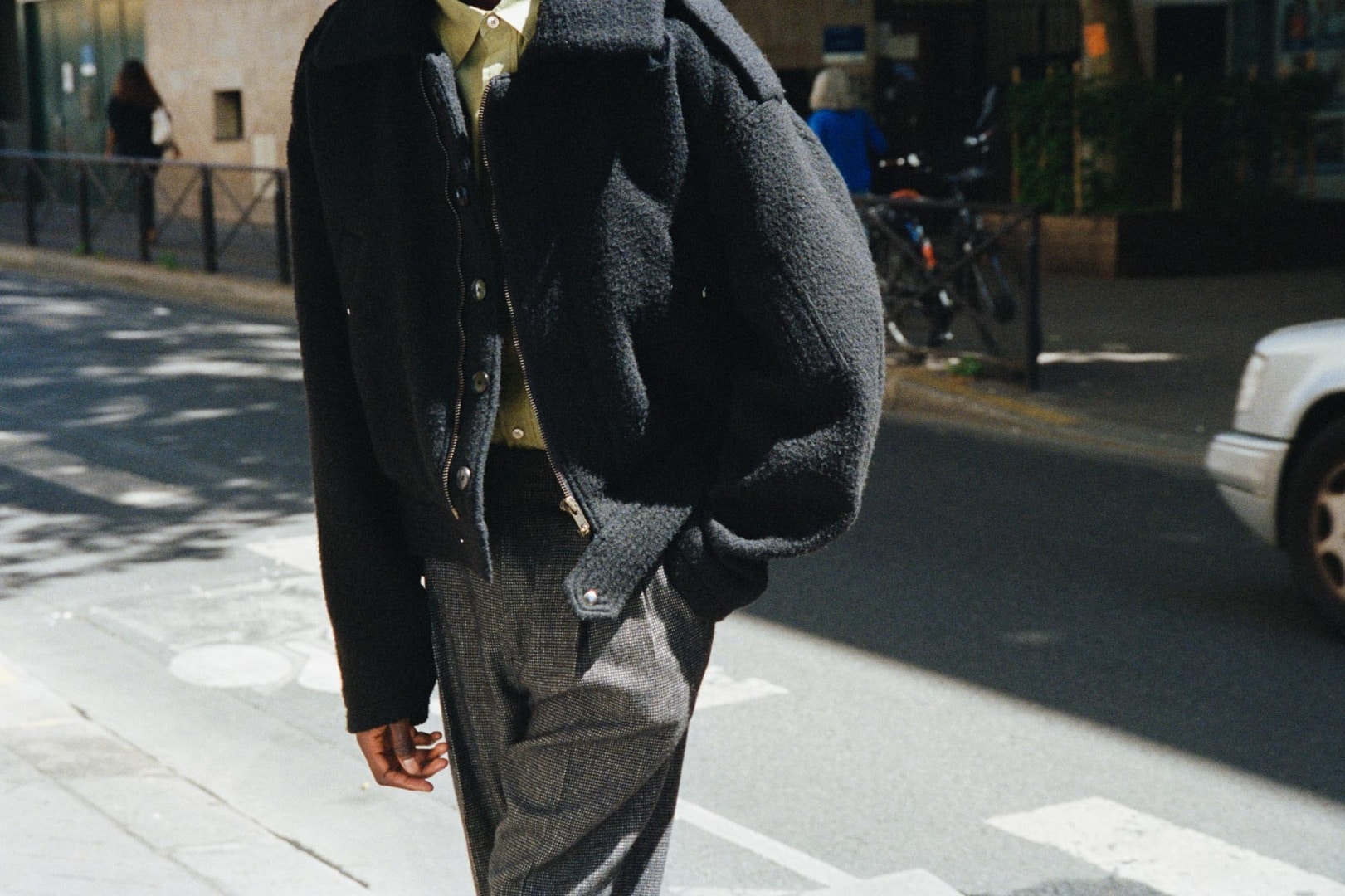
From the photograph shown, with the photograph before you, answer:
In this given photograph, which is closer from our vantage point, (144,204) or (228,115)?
(144,204)

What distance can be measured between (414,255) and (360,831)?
2.57 meters

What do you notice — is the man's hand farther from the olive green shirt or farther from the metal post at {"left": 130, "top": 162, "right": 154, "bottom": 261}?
the metal post at {"left": 130, "top": 162, "right": 154, "bottom": 261}

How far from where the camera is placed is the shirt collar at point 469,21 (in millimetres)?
2039

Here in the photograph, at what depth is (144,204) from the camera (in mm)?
18531

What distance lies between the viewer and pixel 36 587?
669 centimetres

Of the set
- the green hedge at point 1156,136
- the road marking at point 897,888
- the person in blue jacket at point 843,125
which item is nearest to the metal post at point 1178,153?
the green hedge at point 1156,136

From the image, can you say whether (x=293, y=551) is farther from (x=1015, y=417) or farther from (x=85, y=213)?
(x=85, y=213)

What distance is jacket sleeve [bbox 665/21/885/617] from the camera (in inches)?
79.6

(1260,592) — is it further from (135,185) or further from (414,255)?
(135,185)

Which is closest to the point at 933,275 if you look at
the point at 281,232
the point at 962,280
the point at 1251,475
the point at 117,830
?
the point at 962,280

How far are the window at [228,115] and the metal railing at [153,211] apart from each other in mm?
5204

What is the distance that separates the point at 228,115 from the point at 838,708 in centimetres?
2308

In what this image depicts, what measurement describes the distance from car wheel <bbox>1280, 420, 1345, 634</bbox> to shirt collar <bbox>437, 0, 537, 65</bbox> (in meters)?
4.64

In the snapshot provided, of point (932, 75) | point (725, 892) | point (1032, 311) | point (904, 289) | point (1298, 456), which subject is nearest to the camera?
point (725, 892)
